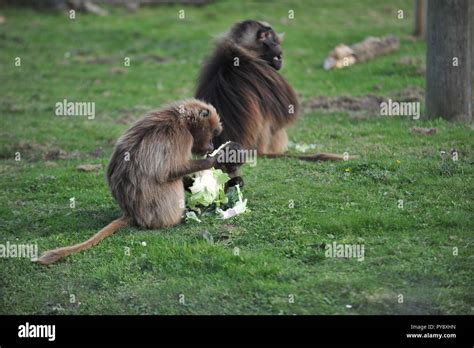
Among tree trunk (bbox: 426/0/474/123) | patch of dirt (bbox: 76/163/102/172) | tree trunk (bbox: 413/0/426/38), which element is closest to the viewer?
patch of dirt (bbox: 76/163/102/172)

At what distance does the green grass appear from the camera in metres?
6.61

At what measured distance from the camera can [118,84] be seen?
52.9 feet

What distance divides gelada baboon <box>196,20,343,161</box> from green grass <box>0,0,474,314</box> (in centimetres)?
53

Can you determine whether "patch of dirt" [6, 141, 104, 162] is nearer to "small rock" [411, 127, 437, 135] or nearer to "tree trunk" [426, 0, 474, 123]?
"small rock" [411, 127, 437, 135]

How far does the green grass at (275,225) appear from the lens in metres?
6.61

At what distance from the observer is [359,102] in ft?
44.2

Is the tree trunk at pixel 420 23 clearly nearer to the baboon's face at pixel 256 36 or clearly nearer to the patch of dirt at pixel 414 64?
the patch of dirt at pixel 414 64

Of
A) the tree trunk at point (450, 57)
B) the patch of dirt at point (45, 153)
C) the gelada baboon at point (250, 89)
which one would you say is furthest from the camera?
the patch of dirt at point (45, 153)

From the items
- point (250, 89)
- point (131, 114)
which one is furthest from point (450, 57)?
point (131, 114)

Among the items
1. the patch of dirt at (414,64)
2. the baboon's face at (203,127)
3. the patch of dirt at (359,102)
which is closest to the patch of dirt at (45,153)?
the baboon's face at (203,127)

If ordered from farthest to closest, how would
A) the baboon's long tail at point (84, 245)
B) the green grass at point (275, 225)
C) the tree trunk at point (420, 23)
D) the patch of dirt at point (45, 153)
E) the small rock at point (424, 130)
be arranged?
the tree trunk at point (420, 23)
the patch of dirt at point (45, 153)
the small rock at point (424, 130)
the baboon's long tail at point (84, 245)
the green grass at point (275, 225)

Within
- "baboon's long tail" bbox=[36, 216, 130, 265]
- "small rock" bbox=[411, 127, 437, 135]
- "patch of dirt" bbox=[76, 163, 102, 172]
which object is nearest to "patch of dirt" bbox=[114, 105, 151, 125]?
"patch of dirt" bbox=[76, 163, 102, 172]

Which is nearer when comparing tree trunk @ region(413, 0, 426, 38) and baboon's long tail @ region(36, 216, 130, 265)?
baboon's long tail @ region(36, 216, 130, 265)
